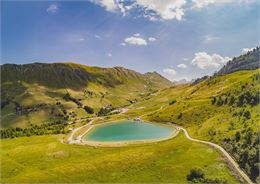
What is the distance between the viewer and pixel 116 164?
95625 millimetres

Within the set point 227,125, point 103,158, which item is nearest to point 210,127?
point 227,125

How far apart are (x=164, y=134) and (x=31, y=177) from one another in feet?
236

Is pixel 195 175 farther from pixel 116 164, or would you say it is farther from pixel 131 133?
pixel 131 133

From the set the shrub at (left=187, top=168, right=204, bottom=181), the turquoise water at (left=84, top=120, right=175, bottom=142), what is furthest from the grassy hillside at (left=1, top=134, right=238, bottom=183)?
the turquoise water at (left=84, top=120, right=175, bottom=142)

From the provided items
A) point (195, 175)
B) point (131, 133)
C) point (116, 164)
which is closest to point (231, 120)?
point (195, 175)

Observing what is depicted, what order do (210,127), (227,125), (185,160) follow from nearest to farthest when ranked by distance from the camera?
(185,160) < (227,125) < (210,127)

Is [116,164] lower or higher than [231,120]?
lower

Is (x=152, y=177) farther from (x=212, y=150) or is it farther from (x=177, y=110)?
(x=177, y=110)

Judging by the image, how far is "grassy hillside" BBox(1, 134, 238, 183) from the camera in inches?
3430

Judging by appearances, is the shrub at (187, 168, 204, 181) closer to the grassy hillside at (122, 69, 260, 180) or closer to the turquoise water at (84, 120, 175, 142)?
the grassy hillside at (122, 69, 260, 180)

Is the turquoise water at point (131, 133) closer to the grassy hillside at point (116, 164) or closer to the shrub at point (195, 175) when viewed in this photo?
the grassy hillside at point (116, 164)

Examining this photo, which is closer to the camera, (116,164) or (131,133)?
(116,164)

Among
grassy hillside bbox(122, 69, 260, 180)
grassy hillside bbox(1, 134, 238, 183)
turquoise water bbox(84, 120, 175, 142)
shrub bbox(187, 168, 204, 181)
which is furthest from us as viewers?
turquoise water bbox(84, 120, 175, 142)

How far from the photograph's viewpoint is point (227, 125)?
119 m
